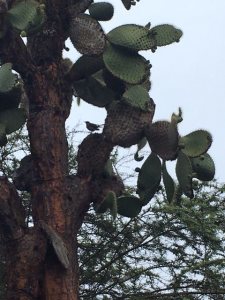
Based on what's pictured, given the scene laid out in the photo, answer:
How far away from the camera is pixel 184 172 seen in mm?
4043

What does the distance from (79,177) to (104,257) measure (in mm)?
2647

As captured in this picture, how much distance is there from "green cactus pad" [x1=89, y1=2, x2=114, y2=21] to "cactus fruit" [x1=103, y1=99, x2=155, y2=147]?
0.60 metres

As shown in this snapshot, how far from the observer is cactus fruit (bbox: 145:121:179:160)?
3.94 meters

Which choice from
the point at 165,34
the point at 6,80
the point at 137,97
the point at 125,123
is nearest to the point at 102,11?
the point at 165,34

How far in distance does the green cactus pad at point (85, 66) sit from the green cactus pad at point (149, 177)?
2.04 ft

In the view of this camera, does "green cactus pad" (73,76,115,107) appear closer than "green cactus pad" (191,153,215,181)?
No

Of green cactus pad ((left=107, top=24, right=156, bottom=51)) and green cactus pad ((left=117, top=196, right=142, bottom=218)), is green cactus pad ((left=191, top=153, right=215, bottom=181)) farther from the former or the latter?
green cactus pad ((left=107, top=24, right=156, bottom=51))

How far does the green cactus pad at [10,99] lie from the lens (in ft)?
12.7

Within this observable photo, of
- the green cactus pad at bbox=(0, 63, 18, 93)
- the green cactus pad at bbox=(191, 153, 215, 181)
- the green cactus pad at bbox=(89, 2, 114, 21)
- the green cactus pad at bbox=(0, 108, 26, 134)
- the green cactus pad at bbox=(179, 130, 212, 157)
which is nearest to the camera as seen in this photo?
the green cactus pad at bbox=(0, 63, 18, 93)

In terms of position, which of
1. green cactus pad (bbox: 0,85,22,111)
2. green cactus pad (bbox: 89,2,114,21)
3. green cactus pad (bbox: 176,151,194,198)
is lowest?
green cactus pad (bbox: 176,151,194,198)

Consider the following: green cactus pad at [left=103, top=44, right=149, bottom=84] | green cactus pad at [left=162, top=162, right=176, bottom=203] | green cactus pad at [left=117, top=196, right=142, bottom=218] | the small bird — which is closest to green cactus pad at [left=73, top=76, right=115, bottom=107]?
the small bird

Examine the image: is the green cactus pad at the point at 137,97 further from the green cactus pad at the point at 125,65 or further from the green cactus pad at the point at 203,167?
the green cactus pad at the point at 203,167

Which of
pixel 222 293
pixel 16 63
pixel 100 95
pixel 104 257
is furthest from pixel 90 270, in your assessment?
pixel 16 63

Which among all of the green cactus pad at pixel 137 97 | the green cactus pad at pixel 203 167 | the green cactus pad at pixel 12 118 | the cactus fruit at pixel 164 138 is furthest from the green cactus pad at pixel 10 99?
the green cactus pad at pixel 203 167
